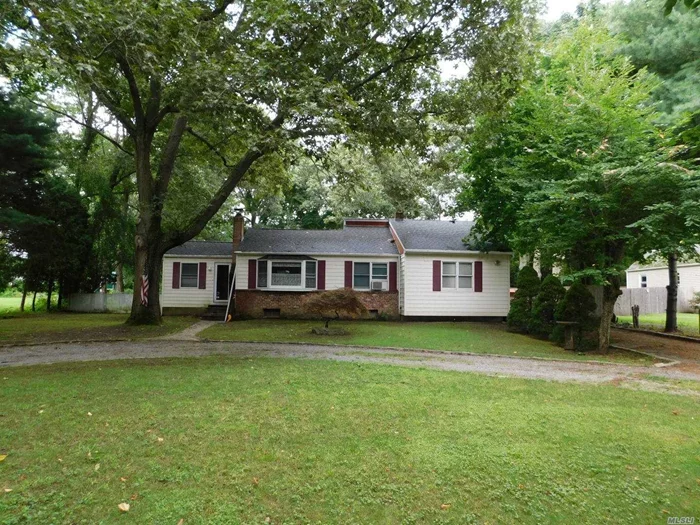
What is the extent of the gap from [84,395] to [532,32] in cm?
1427

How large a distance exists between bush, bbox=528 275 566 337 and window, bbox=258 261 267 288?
11.5m

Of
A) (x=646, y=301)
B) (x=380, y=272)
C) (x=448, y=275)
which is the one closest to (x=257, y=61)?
(x=380, y=272)

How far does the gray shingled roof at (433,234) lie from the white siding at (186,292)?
8.93 metres

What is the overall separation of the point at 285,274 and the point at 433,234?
25.0 ft

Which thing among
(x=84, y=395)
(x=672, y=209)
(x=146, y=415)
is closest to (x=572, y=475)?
(x=146, y=415)

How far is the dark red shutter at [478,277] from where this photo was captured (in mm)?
19422

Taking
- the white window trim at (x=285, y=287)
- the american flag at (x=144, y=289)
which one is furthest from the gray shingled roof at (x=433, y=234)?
the american flag at (x=144, y=289)

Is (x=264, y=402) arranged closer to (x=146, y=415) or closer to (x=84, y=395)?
(x=146, y=415)

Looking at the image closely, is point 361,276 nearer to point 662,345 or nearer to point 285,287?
point 285,287

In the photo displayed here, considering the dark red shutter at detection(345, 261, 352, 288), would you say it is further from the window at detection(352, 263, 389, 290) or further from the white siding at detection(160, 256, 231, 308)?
the white siding at detection(160, 256, 231, 308)

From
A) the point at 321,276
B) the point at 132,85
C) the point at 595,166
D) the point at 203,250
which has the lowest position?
the point at 321,276

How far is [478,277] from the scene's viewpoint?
1947cm

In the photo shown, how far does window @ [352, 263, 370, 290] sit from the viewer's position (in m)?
19.9

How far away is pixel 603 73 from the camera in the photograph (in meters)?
10.7
